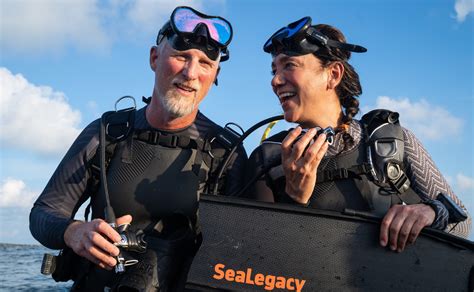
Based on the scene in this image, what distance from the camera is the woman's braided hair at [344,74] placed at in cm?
383

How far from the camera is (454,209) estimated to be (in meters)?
2.88

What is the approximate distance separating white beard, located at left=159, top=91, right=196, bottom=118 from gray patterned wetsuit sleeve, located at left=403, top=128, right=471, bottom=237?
176cm

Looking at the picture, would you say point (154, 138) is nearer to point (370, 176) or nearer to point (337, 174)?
point (337, 174)

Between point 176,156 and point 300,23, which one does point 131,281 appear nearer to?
point 176,156

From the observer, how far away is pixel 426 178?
3.31 m

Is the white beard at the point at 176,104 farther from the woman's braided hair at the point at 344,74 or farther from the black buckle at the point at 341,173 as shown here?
the black buckle at the point at 341,173

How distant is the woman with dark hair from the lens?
2896mm

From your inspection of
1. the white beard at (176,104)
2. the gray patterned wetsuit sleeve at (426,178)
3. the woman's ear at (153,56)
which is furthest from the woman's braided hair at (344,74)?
the woman's ear at (153,56)

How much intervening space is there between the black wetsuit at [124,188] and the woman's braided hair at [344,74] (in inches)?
40.7

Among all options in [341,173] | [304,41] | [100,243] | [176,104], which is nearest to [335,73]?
[304,41]

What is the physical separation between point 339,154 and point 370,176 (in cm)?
30

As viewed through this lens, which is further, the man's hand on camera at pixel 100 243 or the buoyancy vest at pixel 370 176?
the buoyancy vest at pixel 370 176

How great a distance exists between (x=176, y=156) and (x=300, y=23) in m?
1.54

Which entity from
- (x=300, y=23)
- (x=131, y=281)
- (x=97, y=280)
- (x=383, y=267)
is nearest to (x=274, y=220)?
(x=383, y=267)
